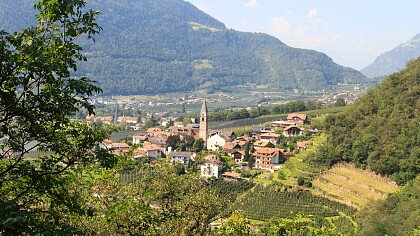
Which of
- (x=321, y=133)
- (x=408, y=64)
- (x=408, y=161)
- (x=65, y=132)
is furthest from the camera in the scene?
(x=321, y=133)

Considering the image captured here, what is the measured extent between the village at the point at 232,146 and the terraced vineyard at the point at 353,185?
6641 millimetres

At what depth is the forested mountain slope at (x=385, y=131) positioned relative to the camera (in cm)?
3481

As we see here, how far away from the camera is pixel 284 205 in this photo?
3306cm

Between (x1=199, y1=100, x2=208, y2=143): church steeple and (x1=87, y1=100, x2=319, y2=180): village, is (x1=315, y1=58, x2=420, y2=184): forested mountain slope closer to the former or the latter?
(x1=87, y1=100, x2=319, y2=180): village

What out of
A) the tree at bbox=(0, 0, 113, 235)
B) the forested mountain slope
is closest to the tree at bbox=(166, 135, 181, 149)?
the forested mountain slope

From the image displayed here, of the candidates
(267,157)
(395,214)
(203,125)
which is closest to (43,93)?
(395,214)

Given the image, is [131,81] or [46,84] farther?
[131,81]

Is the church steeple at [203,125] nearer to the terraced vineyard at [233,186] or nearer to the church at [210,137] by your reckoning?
the church at [210,137]

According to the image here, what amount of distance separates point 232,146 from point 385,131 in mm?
18198

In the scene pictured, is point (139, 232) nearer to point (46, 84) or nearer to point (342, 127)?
point (46, 84)

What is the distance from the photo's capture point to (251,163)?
45750mm

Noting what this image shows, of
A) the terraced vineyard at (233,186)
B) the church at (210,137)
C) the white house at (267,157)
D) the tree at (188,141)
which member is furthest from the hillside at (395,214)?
the tree at (188,141)

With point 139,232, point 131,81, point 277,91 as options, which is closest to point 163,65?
point 131,81

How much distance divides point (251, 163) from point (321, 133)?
1273 cm
